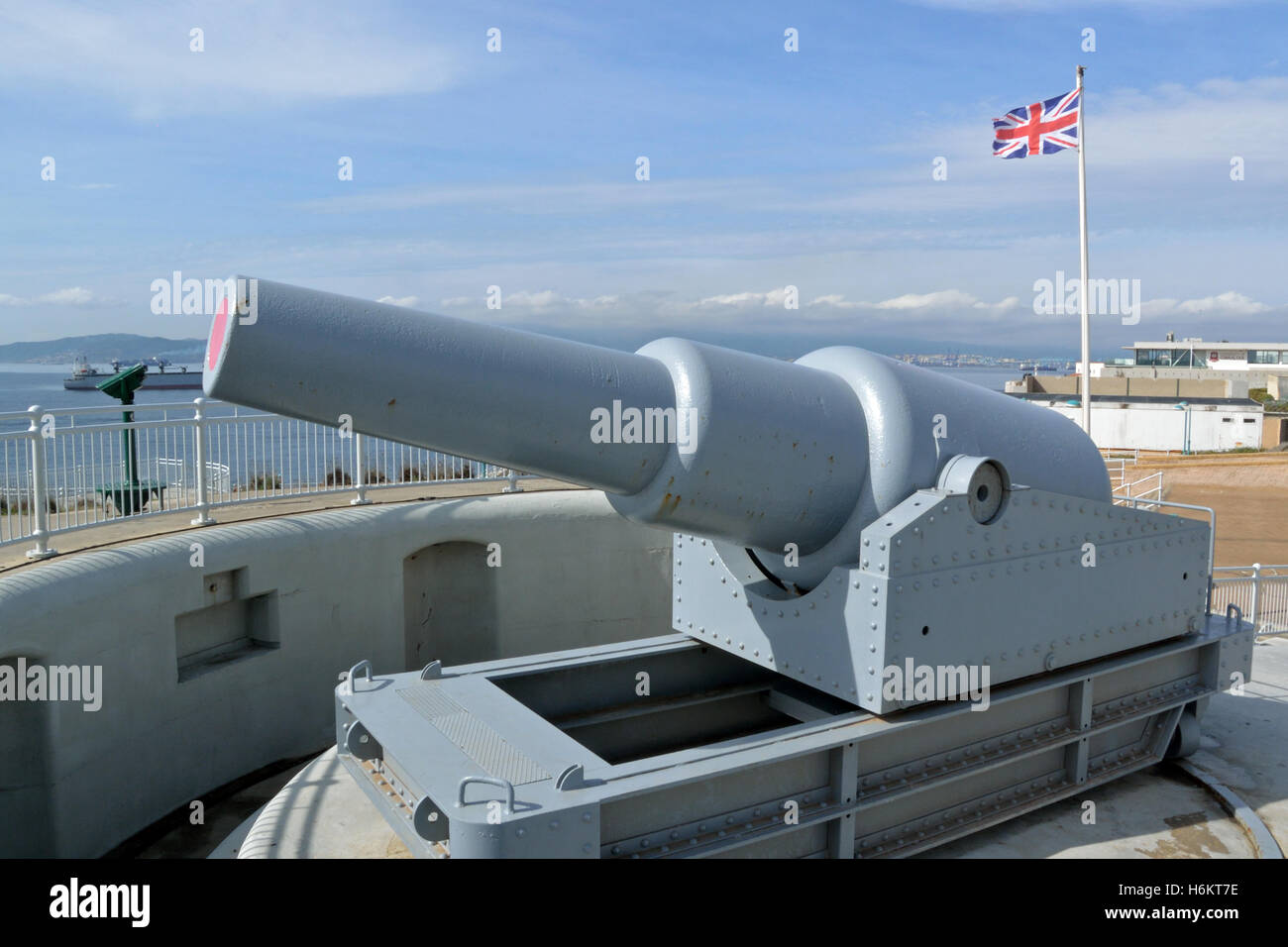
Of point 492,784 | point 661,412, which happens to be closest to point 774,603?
point 661,412

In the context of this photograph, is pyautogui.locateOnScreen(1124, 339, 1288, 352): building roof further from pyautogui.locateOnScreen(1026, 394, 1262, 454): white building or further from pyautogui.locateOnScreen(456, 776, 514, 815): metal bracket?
pyautogui.locateOnScreen(456, 776, 514, 815): metal bracket

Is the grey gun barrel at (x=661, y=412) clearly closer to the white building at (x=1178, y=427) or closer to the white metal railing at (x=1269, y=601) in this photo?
the white metal railing at (x=1269, y=601)

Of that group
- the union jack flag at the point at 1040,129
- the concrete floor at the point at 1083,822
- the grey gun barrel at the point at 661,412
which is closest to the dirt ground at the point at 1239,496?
the union jack flag at the point at 1040,129

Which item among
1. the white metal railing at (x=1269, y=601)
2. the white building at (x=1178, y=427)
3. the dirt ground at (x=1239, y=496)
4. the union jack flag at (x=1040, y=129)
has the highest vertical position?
the union jack flag at (x=1040, y=129)

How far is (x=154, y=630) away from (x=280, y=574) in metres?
1.07

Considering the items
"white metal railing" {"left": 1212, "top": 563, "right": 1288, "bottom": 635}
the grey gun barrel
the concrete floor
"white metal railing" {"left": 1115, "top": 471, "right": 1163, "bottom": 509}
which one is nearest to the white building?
"white metal railing" {"left": 1115, "top": 471, "right": 1163, "bottom": 509}

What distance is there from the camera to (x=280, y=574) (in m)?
7.16

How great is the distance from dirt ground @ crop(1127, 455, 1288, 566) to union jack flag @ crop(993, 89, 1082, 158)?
34.7 feet

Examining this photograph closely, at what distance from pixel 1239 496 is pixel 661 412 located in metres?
30.8

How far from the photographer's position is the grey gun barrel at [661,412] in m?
3.13

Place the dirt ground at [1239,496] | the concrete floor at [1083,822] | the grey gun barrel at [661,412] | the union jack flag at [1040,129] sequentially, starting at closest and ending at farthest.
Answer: the grey gun barrel at [661,412], the concrete floor at [1083,822], the union jack flag at [1040,129], the dirt ground at [1239,496]

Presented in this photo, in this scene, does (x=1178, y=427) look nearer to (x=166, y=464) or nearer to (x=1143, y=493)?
(x=1143, y=493)

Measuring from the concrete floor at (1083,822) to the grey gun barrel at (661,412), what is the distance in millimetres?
1642

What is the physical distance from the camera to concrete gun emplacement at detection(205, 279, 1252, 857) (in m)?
3.34
